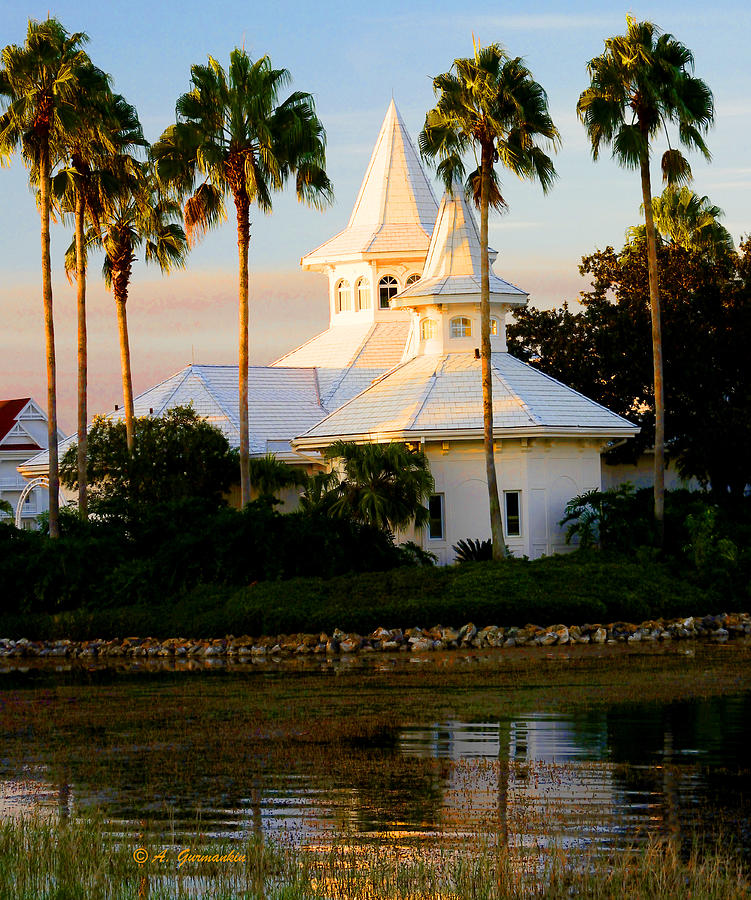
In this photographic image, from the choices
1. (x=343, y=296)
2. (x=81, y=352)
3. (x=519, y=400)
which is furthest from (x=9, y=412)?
(x=519, y=400)

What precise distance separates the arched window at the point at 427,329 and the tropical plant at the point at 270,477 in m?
5.70

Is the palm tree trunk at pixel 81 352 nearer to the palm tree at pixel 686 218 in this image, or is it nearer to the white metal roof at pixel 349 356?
the white metal roof at pixel 349 356

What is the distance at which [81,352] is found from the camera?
4138 centimetres

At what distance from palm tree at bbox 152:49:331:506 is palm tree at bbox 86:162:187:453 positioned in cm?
410

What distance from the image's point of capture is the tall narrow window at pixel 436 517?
39.1m

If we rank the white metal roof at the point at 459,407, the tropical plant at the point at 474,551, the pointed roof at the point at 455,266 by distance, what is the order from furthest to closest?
the pointed roof at the point at 455,266 < the white metal roof at the point at 459,407 < the tropical plant at the point at 474,551

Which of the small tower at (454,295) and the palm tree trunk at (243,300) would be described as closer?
the palm tree trunk at (243,300)

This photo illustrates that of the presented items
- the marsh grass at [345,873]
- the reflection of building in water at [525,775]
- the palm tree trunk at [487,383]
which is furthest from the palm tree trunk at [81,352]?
the marsh grass at [345,873]

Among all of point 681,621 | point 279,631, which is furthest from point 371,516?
point 681,621

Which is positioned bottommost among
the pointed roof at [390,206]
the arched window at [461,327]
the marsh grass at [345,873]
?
the marsh grass at [345,873]

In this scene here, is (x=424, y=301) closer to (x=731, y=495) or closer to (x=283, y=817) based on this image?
(x=731, y=495)

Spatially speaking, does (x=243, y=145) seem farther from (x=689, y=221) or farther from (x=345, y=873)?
(x=345, y=873)

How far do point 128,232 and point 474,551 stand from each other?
15.5 m

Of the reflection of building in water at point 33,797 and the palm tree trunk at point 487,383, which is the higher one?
the palm tree trunk at point 487,383
